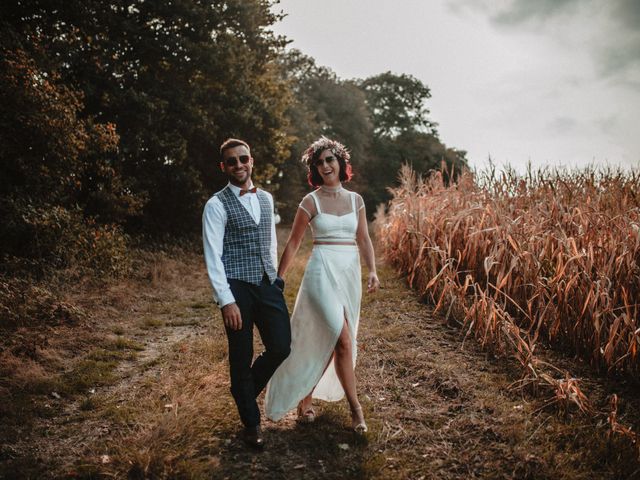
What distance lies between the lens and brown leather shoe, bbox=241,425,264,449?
299cm

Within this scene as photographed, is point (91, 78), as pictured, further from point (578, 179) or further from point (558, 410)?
point (558, 410)

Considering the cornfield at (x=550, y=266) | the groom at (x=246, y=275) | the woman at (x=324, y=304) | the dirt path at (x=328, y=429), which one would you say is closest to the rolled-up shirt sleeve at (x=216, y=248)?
the groom at (x=246, y=275)

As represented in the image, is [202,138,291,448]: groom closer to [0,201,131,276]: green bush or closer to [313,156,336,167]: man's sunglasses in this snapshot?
[313,156,336,167]: man's sunglasses

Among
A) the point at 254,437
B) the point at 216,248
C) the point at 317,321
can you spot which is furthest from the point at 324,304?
the point at 254,437

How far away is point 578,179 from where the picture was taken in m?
5.74

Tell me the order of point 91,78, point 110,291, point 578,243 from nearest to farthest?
point 578,243 < point 110,291 < point 91,78

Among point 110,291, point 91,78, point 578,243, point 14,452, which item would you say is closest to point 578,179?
point 578,243

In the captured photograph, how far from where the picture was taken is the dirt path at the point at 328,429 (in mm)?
2787

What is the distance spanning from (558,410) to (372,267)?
1735mm

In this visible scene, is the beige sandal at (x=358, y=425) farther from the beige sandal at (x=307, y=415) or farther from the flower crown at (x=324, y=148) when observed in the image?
the flower crown at (x=324, y=148)

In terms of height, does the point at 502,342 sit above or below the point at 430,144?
below

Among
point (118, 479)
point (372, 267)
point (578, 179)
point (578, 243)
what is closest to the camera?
point (118, 479)

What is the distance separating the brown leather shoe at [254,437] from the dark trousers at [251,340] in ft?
0.11

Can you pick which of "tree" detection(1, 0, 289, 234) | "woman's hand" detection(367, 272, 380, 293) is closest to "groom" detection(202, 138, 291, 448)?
"woman's hand" detection(367, 272, 380, 293)
